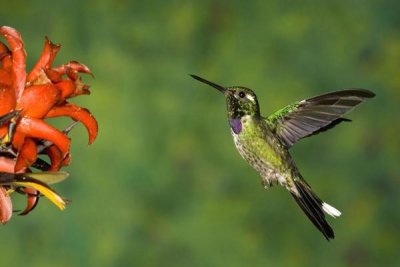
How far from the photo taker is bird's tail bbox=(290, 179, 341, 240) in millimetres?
1477

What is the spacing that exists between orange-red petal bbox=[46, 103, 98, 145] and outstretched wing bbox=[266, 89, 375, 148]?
0.52 meters

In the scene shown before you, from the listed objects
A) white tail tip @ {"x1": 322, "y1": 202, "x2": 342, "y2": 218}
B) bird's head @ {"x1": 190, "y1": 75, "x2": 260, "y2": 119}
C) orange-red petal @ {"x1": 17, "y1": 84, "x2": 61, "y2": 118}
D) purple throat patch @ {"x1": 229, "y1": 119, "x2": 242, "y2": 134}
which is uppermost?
orange-red petal @ {"x1": 17, "y1": 84, "x2": 61, "y2": 118}

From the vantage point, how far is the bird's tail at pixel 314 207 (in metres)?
1.48

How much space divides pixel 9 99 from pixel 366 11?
286 cm

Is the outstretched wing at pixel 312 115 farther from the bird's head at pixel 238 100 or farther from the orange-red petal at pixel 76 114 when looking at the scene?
the orange-red petal at pixel 76 114

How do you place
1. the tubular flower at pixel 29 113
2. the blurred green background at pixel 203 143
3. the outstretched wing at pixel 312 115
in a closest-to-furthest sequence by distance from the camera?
the tubular flower at pixel 29 113 → the outstretched wing at pixel 312 115 → the blurred green background at pixel 203 143

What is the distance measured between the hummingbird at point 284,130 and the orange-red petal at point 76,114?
45 cm

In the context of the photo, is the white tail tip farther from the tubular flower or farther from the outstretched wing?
the tubular flower

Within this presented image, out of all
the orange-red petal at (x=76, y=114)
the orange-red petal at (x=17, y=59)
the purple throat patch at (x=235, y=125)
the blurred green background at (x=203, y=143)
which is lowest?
the blurred green background at (x=203, y=143)

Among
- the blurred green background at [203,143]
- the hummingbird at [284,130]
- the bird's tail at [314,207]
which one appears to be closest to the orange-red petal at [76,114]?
the hummingbird at [284,130]

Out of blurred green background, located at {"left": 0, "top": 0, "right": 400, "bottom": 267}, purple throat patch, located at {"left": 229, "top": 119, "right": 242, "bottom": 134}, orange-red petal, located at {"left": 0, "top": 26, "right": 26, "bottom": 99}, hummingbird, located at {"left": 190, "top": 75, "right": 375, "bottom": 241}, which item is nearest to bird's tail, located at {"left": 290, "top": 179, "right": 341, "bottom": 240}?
hummingbird, located at {"left": 190, "top": 75, "right": 375, "bottom": 241}

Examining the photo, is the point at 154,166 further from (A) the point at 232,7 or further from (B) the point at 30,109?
(B) the point at 30,109

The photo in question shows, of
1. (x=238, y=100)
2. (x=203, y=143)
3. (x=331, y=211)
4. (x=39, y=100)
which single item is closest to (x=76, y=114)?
(x=39, y=100)

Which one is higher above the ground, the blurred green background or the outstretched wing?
the outstretched wing
